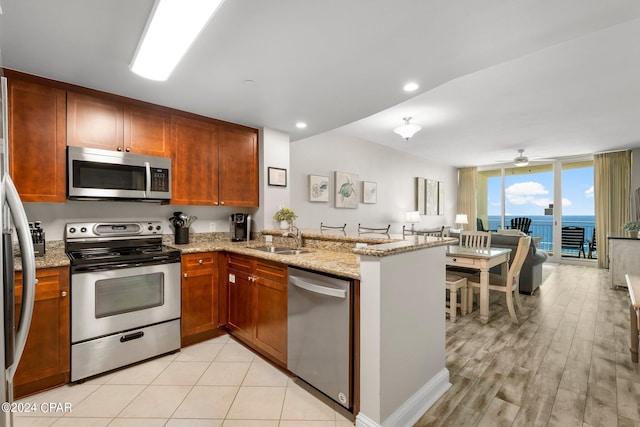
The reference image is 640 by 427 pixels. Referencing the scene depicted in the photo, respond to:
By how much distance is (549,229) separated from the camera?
26.5 ft

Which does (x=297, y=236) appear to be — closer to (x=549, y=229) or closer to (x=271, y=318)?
(x=271, y=318)

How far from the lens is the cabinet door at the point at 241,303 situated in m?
2.54

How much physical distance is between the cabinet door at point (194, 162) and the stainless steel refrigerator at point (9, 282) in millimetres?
1854

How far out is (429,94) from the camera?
3.42m

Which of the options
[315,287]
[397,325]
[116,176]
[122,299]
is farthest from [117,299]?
[397,325]

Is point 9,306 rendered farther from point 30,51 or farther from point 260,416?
point 30,51

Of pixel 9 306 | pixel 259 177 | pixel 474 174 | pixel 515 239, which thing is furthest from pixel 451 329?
pixel 474 174

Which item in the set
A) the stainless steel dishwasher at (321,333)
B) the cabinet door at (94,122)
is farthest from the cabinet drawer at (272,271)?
the cabinet door at (94,122)

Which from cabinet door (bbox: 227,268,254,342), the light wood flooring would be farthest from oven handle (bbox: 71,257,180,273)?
the light wood flooring

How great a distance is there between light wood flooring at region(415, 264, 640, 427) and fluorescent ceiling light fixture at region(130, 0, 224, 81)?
255 centimetres

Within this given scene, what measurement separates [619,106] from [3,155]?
5803mm

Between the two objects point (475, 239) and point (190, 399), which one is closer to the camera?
point (190, 399)

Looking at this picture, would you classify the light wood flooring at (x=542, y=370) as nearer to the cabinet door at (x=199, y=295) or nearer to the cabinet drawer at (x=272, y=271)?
the cabinet drawer at (x=272, y=271)

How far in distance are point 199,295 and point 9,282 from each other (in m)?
1.89
